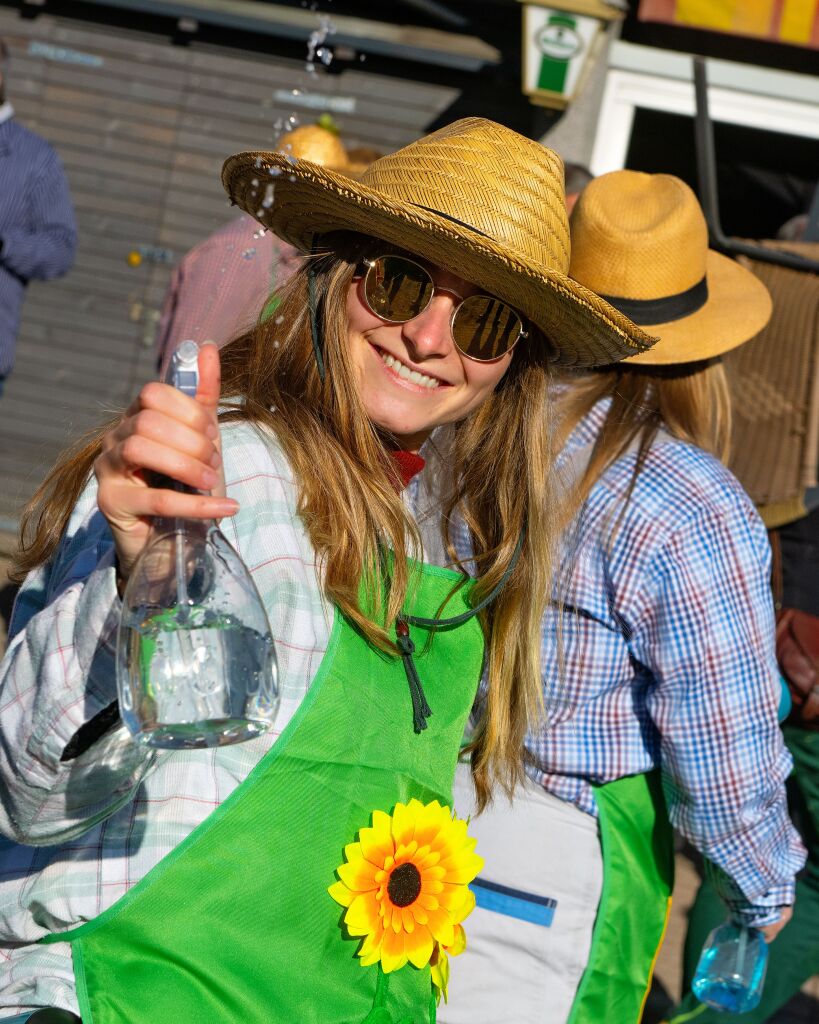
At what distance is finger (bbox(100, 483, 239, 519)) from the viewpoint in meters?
1.07

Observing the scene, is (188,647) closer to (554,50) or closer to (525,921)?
(525,921)

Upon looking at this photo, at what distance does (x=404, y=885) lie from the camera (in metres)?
1.61

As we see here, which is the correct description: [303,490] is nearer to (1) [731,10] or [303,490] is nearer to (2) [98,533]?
(2) [98,533]

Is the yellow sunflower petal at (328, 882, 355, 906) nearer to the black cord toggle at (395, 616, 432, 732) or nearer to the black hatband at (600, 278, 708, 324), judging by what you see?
the black cord toggle at (395, 616, 432, 732)

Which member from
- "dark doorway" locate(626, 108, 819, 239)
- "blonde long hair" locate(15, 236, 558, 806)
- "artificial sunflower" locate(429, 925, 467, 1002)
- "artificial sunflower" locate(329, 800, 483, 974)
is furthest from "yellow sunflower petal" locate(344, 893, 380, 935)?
"dark doorway" locate(626, 108, 819, 239)

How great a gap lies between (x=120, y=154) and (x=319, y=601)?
257 inches

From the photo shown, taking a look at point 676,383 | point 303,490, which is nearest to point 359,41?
point 676,383

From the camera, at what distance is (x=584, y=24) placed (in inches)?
223

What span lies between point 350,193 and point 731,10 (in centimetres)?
494

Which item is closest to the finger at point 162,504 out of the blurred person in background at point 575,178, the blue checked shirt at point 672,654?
the blue checked shirt at point 672,654

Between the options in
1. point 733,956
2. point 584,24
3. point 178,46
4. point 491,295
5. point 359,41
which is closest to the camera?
point 491,295

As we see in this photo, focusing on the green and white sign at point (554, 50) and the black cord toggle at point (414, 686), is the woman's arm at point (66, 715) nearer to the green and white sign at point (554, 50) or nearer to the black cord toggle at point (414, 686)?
the black cord toggle at point (414, 686)

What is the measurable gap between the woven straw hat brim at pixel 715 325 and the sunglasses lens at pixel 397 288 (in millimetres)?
714

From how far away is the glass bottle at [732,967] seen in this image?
2.46 meters
